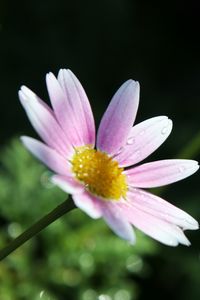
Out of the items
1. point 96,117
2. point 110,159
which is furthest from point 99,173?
point 96,117

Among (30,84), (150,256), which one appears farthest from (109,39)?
(150,256)

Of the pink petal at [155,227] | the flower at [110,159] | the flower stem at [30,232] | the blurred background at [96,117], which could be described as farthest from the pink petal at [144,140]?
the blurred background at [96,117]

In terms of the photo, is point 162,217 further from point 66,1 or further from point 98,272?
point 66,1

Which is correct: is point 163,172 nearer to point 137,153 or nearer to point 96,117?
point 137,153

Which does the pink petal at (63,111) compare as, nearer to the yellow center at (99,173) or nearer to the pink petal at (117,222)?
the yellow center at (99,173)

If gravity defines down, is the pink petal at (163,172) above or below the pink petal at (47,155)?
below

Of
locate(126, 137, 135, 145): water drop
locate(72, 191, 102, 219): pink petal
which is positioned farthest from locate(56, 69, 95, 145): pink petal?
locate(72, 191, 102, 219): pink petal
